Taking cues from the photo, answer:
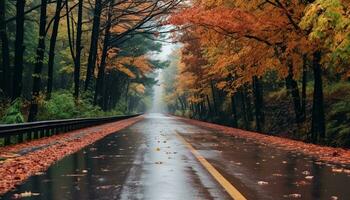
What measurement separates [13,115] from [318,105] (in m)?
12.5

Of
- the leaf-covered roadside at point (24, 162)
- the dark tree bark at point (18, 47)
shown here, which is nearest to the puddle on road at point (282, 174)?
the leaf-covered roadside at point (24, 162)

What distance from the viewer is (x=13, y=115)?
18797mm

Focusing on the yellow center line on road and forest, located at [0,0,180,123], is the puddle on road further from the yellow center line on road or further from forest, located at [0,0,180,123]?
forest, located at [0,0,180,123]

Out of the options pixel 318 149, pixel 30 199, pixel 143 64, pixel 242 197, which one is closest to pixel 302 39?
pixel 318 149

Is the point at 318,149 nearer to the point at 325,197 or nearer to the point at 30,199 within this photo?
the point at 325,197

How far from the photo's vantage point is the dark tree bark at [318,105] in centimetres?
1891

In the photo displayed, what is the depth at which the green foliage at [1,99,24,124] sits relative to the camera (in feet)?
60.8

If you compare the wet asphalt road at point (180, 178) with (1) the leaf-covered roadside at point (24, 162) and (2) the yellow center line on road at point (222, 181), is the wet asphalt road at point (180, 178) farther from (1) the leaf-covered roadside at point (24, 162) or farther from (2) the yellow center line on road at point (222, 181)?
(1) the leaf-covered roadside at point (24, 162)

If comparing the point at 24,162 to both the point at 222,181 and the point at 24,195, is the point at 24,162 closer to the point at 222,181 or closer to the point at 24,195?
the point at 24,195

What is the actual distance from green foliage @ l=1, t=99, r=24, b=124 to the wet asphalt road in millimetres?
6903

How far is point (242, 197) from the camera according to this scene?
6.73m

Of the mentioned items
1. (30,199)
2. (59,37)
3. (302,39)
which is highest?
(59,37)

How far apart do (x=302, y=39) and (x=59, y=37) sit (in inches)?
1420

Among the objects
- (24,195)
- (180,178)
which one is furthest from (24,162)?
(180,178)
